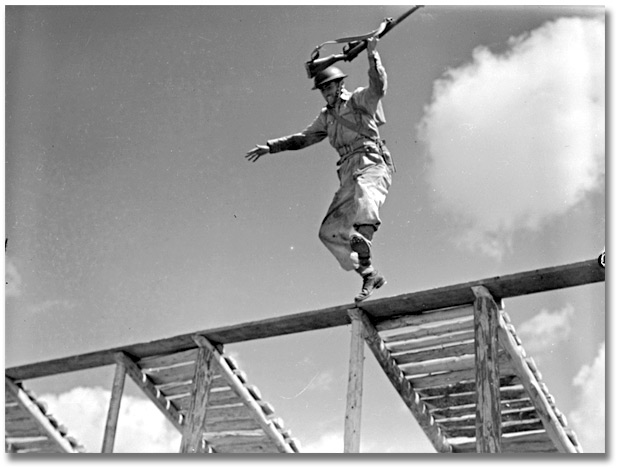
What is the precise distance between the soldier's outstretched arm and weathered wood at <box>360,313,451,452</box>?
1861mm

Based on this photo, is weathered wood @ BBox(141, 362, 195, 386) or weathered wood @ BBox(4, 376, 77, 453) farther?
weathered wood @ BBox(4, 376, 77, 453)

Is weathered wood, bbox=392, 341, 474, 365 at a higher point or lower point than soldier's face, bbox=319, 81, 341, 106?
lower

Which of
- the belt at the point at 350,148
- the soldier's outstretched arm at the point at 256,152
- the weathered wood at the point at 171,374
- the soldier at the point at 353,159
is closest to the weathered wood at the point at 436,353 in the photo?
the soldier at the point at 353,159

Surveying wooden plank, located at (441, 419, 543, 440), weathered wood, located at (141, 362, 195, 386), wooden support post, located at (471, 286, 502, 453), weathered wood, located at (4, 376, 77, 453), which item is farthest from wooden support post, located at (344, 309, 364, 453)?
weathered wood, located at (4, 376, 77, 453)

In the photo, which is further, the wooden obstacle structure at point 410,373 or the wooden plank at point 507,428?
the wooden plank at point 507,428

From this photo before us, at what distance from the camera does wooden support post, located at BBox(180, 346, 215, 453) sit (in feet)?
29.7

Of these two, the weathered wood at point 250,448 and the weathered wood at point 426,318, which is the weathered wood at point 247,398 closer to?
the weathered wood at point 250,448

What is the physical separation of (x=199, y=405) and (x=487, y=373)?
287cm

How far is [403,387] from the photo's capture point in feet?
30.4

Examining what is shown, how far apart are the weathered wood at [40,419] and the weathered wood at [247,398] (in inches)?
94.8

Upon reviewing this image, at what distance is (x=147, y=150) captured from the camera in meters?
9.10

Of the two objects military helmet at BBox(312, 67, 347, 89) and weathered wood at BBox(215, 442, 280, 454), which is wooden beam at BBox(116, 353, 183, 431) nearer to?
weathered wood at BBox(215, 442, 280, 454)

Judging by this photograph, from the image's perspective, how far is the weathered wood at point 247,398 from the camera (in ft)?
30.7

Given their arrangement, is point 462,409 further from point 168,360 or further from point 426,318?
point 168,360
